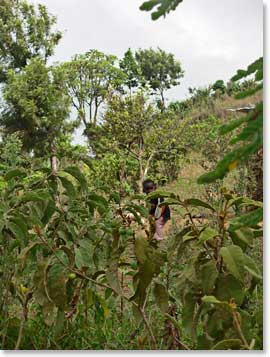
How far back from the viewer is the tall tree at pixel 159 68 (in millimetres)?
2742

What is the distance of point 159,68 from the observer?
325cm

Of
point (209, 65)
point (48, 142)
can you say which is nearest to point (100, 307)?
point (209, 65)

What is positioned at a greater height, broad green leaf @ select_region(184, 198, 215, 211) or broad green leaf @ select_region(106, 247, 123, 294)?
broad green leaf @ select_region(184, 198, 215, 211)

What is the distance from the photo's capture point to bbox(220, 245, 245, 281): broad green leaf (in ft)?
3.67

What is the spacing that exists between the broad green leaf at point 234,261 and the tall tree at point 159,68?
166 cm

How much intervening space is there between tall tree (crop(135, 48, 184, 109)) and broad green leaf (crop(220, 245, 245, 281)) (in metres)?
1.66

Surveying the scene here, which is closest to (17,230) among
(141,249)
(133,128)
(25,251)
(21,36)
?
(25,251)

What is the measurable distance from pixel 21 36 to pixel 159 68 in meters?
1.21

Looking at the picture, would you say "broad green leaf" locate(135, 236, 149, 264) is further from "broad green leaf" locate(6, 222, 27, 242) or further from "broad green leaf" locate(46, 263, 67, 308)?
"broad green leaf" locate(6, 222, 27, 242)

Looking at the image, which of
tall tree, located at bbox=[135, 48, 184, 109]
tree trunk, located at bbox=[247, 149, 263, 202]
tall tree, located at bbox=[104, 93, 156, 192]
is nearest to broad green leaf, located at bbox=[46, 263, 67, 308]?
tree trunk, located at bbox=[247, 149, 263, 202]

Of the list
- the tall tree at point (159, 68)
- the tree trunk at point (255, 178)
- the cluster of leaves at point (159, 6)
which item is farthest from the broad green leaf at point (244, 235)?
the tall tree at point (159, 68)

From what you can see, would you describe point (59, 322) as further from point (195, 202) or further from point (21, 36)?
point (21, 36)

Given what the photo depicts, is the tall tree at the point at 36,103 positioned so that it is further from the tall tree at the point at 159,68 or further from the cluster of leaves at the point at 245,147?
the cluster of leaves at the point at 245,147

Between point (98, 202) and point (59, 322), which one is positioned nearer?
point (59, 322)
